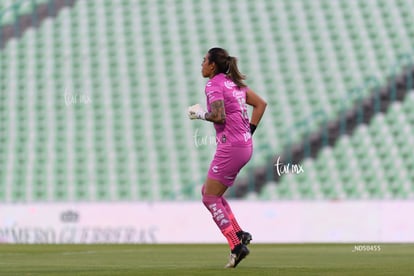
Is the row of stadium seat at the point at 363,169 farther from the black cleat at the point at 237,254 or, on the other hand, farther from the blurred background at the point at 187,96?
the black cleat at the point at 237,254

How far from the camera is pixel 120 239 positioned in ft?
53.3

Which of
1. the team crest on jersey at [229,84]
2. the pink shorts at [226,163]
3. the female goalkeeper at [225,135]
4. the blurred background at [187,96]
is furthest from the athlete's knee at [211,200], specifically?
the blurred background at [187,96]

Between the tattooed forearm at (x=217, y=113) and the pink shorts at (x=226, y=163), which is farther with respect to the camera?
the pink shorts at (x=226, y=163)

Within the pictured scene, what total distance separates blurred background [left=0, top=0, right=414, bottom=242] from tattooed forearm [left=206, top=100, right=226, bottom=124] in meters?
9.91

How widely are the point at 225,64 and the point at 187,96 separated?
1265cm

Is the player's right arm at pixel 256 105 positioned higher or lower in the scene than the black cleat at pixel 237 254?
higher

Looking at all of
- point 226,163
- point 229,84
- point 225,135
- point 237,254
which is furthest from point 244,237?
point 229,84

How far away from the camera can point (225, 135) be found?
8117mm

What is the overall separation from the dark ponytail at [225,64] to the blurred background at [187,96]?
9748 mm

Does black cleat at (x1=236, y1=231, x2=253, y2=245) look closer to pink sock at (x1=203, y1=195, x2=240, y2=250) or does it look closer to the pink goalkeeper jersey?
Result: pink sock at (x1=203, y1=195, x2=240, y2=250)

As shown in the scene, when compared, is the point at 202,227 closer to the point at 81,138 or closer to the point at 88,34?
the point at 81,138

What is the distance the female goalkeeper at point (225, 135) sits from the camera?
8.03 meters

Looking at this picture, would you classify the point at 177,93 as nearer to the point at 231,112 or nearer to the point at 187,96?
the point at 187,96

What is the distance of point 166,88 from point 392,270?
547 inches
